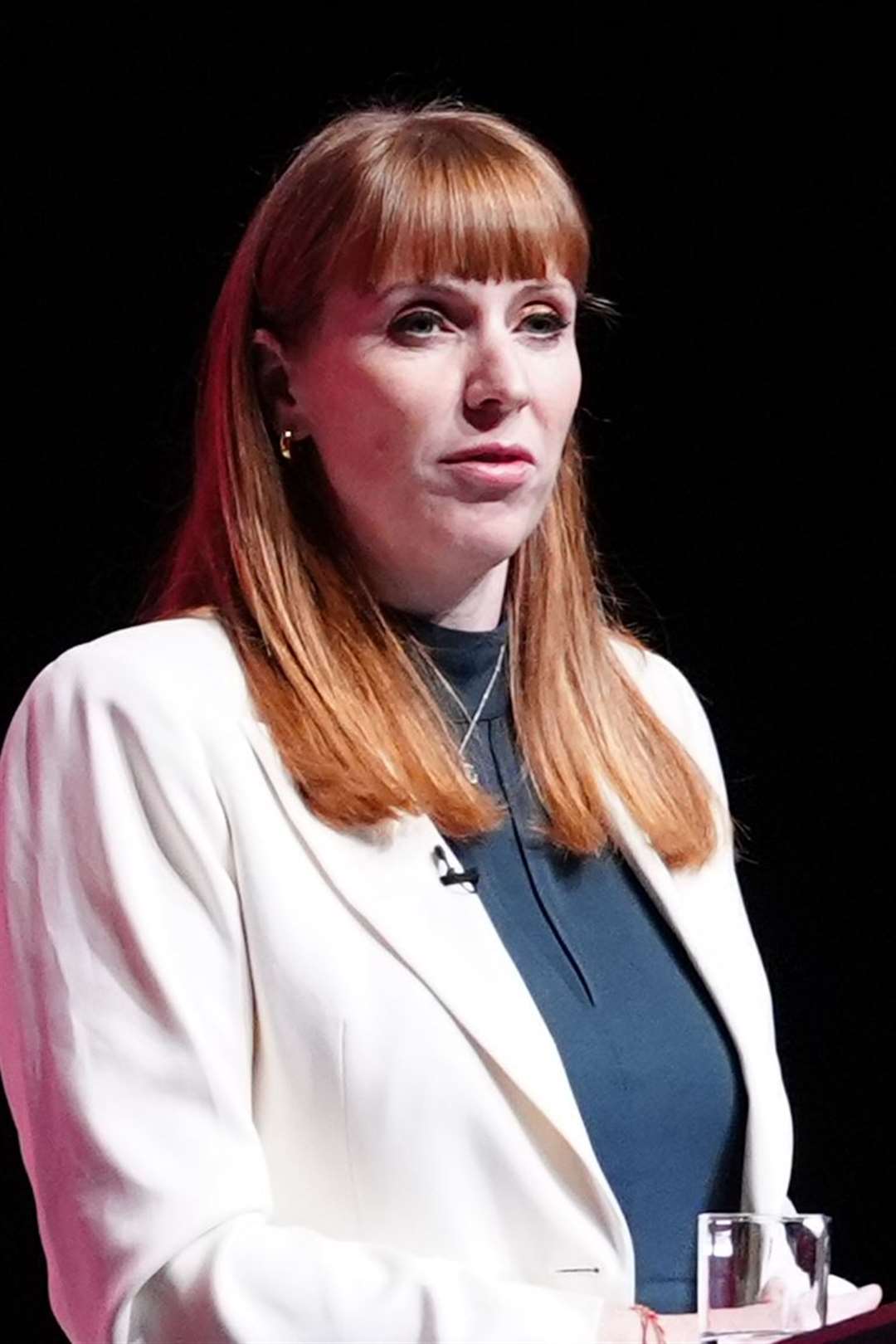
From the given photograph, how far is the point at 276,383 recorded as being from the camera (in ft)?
7.44

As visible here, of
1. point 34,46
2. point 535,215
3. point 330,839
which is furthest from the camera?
point 34,46

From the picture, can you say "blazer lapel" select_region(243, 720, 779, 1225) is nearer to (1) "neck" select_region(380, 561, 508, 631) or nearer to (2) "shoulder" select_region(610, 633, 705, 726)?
(1) "neck" select_region(380, 561, 508, 631)

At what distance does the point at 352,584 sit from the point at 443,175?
1.24 ft

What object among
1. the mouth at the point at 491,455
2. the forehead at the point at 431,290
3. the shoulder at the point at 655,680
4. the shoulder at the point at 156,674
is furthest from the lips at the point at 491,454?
the shoulder at the point at 655,680

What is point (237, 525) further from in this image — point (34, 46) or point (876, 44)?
point (876, 44)

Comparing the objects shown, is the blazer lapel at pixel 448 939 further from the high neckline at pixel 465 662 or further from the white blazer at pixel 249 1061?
the high neckline at pixel 465 662

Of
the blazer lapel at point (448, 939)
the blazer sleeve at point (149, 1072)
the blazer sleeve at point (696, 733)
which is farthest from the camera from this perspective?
the blazer sleeve at point (696, 733)

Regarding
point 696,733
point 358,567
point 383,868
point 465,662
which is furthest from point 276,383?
point 696,733

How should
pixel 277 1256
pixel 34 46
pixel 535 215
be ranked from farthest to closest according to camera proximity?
pixel 34 46
pixel 535 215
pixel 277 1256

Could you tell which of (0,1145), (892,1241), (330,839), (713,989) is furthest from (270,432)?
(892,1241)

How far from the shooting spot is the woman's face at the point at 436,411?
2.14m

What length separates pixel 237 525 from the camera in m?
2.21

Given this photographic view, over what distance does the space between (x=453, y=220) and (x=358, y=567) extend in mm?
334

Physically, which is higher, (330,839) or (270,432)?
(270,432)
